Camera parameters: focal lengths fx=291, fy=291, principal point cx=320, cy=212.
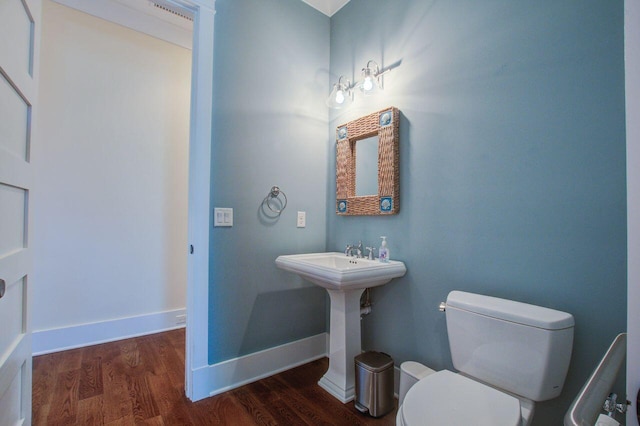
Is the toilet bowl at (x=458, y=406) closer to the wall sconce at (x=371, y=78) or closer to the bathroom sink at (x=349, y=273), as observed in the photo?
the bathroom sink at (x=349, y=273)

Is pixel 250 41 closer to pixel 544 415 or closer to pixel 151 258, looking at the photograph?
pixel 151 258

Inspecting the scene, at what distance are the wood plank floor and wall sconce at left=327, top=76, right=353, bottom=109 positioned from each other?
187cm

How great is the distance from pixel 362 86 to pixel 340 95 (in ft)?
0.64

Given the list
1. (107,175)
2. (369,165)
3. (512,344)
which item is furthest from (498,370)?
(107,175)

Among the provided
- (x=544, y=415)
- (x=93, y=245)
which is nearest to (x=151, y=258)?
(x=93, y=245)

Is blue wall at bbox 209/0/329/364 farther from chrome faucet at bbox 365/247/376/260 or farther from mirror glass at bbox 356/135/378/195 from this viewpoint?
chrome faucet at bbox 365/247/376/260

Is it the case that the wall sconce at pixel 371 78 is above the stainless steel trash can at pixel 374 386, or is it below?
above

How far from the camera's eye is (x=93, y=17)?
2346mm

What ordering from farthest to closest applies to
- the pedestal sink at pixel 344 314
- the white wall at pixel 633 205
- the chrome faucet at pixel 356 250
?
the chrome faucet at pixel 356 250
the pedestal sink at pixel 344 314
the white wall at pixel 633 205

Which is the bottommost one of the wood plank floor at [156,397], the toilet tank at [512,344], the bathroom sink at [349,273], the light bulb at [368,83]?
the wood plank floor at [156,397]

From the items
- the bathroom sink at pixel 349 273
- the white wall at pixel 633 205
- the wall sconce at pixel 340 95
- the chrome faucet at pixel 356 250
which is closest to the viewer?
the white wall at pixel 633 205

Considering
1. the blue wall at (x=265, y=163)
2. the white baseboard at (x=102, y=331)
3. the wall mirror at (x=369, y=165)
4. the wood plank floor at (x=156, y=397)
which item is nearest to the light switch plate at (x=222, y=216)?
the blue wall at (x=265, y=163)

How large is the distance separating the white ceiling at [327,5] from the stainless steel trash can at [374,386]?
2.46 metres

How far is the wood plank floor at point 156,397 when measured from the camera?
148 centimetres
